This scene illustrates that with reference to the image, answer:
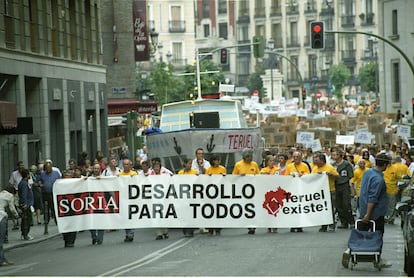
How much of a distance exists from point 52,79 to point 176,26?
86396 millimetres

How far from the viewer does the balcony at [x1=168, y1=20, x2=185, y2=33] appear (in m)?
128

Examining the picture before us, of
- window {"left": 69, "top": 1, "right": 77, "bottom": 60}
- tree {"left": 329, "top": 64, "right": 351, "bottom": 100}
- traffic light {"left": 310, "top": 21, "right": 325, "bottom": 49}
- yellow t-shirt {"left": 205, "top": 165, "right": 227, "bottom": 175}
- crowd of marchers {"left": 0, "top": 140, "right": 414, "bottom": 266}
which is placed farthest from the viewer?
tree {"left": 329, "top": 64, "right": 351, "bottom": 100}

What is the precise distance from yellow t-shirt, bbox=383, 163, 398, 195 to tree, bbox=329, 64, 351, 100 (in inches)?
3968

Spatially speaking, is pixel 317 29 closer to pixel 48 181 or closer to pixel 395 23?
pixel 48 181

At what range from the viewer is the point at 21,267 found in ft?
68.6

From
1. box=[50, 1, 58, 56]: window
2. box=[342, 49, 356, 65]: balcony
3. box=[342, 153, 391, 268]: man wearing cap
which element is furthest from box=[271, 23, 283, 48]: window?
box=[342, 153, 391, 268]: man wearing cap

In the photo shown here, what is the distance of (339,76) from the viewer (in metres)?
129

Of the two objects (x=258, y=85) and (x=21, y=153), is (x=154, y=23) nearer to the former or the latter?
(x=258, y=85)

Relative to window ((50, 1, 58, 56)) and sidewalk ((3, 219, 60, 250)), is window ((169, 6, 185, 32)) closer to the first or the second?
window ((50, 1, 58, 56))

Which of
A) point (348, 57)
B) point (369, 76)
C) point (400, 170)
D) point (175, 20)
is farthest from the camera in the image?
point (348, 57)

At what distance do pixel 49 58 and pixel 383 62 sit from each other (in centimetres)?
3644

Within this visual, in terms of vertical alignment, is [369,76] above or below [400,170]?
above

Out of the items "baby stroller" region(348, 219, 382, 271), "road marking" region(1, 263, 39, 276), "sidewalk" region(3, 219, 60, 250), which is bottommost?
"sidewalk" region(3, 219, 60, 250)

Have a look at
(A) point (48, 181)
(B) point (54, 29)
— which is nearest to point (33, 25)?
(B) point (54, 29)
